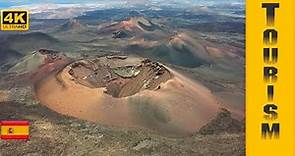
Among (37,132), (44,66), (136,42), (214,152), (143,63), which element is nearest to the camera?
(214,152)

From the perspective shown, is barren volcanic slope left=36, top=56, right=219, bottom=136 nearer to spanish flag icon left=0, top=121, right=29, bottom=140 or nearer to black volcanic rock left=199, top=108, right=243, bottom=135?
black volcanic rock left=199, top=108, right=243, bottom=135

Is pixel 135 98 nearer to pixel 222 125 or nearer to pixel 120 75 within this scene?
pixel 222 125

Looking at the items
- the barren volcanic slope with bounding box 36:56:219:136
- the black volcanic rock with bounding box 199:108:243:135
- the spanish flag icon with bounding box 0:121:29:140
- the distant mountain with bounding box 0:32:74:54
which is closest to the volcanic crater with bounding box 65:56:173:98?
the barren volcanic slope with bounding box 36:56:219:136

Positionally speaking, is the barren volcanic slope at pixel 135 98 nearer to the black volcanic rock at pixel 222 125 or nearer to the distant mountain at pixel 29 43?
the black volcanic rock at pixel 222 125

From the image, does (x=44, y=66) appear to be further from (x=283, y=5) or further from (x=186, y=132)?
(x=283, y=5)

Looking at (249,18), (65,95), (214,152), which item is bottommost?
(214,152)

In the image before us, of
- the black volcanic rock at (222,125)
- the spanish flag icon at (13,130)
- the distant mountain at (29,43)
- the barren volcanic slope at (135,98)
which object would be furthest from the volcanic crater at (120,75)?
the distant mountain at (29,43)

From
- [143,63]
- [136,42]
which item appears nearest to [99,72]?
[143,63]

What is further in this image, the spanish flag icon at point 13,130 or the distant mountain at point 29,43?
the distant mountain at point 29,43
